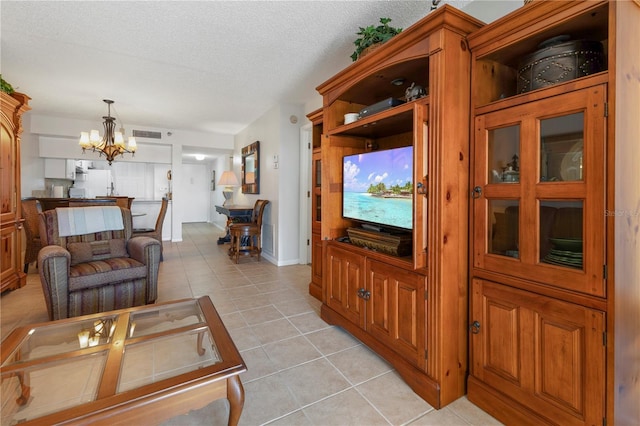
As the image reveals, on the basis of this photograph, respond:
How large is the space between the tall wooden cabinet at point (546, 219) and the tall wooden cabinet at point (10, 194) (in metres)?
4.43

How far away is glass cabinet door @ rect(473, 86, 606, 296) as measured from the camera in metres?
1.18

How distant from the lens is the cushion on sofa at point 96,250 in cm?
276

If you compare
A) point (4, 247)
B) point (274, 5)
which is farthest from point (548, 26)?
point (4, 247)

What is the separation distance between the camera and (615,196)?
1124 mm

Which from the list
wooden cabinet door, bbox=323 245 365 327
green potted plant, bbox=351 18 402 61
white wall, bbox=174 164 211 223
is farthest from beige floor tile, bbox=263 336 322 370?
white wall, bbox=174 164 211 223

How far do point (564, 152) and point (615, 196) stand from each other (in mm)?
271

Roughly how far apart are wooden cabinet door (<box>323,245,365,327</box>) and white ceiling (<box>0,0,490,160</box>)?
1.88 meters

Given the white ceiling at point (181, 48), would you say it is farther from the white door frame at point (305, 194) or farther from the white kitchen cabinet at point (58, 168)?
the white kitchen cabinet at point (58, 168)

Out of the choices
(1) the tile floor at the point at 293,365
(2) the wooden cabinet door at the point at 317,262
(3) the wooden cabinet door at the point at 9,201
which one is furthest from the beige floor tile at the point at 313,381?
(3) the wooden cabinet door at the point at 9,201

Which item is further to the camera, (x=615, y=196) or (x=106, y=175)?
(x=106, y=175)

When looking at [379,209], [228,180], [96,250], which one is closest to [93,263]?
[96,250]

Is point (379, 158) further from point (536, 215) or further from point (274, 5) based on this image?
point (274, 5)

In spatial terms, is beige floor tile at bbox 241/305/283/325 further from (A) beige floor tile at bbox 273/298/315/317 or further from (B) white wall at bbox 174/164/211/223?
(B) white wall at bbox 174/164/211/223

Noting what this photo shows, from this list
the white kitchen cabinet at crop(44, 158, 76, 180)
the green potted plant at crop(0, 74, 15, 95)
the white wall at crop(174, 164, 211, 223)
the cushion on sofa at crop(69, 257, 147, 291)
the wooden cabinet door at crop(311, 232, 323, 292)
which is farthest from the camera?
the white wall at crop(174, 164, 211, 223)
